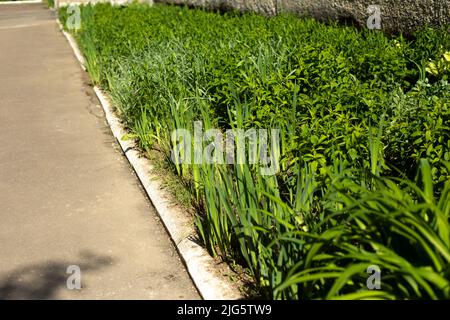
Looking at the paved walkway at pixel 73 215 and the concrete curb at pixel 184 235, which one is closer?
the concrete curb at pixel 184 235

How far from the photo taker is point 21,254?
4324mm

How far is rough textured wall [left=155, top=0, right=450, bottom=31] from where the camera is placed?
6.95m

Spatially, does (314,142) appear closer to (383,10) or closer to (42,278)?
(42,278)

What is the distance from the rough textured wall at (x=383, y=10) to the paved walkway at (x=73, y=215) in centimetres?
335

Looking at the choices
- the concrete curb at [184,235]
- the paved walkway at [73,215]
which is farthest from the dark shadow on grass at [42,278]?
the concrete curb at [184,235]

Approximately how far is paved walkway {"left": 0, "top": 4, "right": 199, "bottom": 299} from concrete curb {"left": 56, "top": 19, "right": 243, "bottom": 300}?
79mm

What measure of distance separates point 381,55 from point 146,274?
10.4ft

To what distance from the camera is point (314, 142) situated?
3.88 m

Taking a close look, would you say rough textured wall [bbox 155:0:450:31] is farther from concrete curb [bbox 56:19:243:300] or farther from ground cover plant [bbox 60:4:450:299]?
concrete curb [bbox 56:19:243:300]

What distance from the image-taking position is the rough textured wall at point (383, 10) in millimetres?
6949

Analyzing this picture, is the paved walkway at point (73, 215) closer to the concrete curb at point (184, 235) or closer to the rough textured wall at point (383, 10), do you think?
the concrete curb at point (184, 235)

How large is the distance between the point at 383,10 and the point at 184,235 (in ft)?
15.0

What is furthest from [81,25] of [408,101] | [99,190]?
[408,101]

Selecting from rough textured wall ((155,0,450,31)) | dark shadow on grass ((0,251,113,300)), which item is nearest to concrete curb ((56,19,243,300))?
dark shadow on grass ((0,251,113,300))
